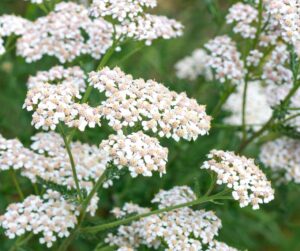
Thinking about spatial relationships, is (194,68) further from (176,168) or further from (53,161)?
(53,161)

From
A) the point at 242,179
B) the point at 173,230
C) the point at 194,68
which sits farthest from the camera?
the point at 194,68

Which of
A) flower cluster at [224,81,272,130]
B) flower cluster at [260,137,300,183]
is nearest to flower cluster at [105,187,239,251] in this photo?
flower cluster at [260,137,300,183]

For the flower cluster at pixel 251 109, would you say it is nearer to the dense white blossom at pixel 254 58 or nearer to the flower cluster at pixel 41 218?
the dense white blossom at pixel 254 58

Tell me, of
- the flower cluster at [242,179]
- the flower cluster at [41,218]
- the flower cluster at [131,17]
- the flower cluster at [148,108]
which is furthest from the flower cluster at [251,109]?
the flower cluster at [41,218]

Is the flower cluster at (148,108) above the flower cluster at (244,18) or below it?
below

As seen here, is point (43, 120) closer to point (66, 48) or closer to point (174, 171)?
point (66, 48)

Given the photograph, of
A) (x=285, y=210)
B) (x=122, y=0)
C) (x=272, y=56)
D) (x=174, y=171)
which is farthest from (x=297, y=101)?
A: (x=122, y=0)

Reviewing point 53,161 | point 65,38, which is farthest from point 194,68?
point 53,161
